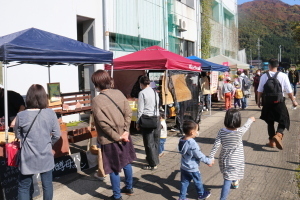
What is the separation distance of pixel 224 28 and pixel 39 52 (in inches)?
1045

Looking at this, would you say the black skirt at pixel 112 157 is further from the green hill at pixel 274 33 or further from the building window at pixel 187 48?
the green hill at pixel 274 33

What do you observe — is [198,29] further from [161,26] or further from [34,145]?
[34,145]

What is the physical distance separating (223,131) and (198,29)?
60.3ft

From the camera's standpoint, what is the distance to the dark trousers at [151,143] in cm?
562

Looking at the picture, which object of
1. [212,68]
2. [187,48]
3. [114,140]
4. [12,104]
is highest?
[187,48]

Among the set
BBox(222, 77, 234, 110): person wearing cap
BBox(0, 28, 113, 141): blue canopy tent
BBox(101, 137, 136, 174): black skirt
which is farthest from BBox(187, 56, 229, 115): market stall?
BBox(101, 137, 136, 174): black skirt

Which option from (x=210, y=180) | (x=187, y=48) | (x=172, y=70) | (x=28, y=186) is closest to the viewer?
(x=28, y=186)

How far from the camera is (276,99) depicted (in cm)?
682

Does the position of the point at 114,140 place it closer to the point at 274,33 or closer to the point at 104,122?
the point at 104,122

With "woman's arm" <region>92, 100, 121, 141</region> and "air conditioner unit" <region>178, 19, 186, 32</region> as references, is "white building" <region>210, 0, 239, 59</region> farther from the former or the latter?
"woman's arm" <region>92, 100, 121, 141</region>

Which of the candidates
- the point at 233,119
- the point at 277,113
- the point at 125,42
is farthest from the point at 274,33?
the point at 233,119

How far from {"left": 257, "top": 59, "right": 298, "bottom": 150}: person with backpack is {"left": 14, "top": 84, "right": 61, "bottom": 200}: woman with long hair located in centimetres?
485

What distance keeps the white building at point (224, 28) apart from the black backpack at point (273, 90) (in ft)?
61.6

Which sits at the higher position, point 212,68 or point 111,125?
point 212,68
